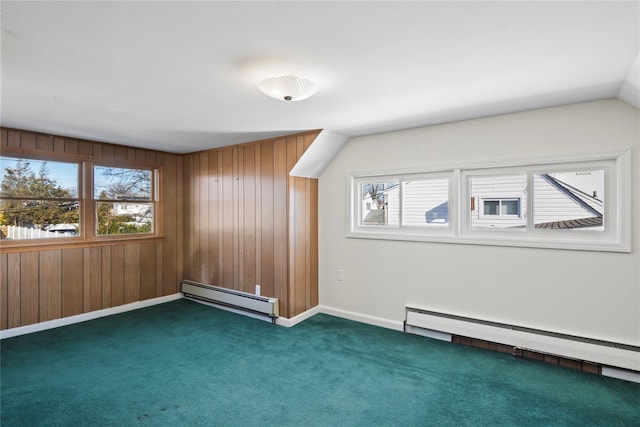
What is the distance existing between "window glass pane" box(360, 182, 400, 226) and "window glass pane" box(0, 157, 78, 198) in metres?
3.65

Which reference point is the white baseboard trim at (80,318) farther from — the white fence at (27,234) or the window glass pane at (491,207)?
the window glass pane at (491,207)

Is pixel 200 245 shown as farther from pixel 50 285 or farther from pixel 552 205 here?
pixel 552 205

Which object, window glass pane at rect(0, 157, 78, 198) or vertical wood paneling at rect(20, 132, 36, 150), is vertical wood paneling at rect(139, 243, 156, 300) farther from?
vertical wood paneling at rect(20, 132, 36, 150)

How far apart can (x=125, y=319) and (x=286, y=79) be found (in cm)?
373

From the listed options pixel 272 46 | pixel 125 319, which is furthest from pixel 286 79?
pixel 125 319

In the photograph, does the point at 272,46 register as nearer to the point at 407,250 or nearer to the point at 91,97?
the point at 91,97

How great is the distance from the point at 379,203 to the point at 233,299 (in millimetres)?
2325

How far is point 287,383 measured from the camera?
258cm

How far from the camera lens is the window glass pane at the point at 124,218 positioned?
4.32m

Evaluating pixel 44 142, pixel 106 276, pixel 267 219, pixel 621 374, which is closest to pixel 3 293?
pixel 106 276

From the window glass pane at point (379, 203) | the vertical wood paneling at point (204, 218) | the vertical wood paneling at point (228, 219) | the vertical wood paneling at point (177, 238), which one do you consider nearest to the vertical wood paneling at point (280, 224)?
the vertical wood paneling at point (228, 219)

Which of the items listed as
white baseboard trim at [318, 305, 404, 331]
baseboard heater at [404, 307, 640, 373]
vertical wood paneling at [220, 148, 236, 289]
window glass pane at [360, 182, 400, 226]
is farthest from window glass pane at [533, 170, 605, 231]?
vertical wood paneling at [220, 148, 236, 289]

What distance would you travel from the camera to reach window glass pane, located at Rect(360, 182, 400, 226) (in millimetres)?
3881

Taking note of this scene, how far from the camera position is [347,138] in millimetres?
4051
